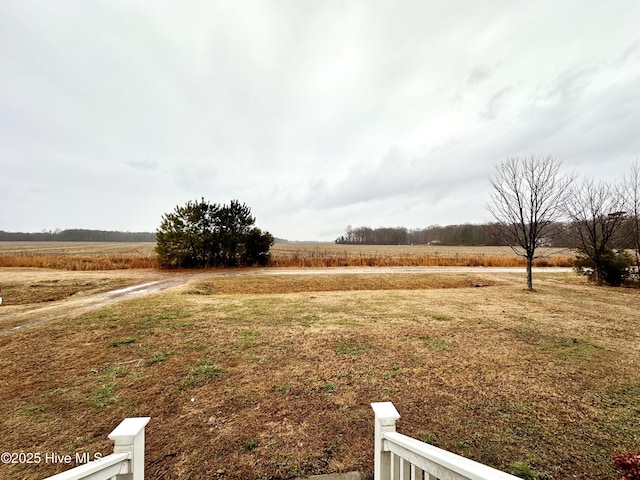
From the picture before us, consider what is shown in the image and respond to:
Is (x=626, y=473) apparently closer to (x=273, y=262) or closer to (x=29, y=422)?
(x=29, y=422)

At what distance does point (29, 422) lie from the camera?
2998 millimetres

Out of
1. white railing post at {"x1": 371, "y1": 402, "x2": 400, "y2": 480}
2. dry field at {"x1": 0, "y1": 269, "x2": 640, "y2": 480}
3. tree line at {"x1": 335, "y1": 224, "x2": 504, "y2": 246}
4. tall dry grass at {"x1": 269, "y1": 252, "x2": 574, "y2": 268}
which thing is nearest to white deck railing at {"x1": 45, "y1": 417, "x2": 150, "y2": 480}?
dry field at {"x1": 0, "y1": 269, "x2": 640, "y2": 480}

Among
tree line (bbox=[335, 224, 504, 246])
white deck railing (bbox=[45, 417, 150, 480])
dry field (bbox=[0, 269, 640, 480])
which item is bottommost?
dry field (bbox=[0, 269, 640, 480])

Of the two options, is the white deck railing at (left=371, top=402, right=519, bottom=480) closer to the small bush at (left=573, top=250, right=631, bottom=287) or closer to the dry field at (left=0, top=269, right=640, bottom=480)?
the dry field at (left=0, top=269, right=640, bottom=480)

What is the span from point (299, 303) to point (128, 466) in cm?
703

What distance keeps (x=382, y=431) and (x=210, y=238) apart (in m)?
19.3

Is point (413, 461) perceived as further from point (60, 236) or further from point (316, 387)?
point (60, 236)

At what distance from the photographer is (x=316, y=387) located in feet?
12.2

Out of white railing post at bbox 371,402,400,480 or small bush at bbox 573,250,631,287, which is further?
small bush at bbox 573,250,631,287

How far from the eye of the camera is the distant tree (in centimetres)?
1836

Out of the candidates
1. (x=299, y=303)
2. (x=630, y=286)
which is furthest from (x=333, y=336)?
(x=630, y=286)

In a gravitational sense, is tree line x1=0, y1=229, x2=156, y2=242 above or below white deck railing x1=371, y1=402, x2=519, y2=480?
above

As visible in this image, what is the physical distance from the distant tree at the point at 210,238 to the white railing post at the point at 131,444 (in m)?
18.6

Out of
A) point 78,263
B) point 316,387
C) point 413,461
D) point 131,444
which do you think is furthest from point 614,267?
point 78,263
